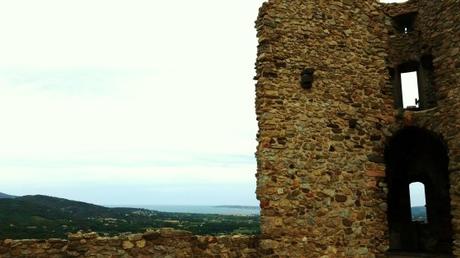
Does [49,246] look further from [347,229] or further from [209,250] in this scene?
[347,229]

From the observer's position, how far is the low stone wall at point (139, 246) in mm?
8328

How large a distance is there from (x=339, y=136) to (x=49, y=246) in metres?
6.63

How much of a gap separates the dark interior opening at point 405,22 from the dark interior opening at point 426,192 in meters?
3.42

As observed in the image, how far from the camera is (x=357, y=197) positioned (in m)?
10.5

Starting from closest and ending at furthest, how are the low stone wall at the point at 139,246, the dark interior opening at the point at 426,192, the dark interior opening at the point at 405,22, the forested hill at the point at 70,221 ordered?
1. the low stone wall at the point at 139,246
2. the dark interior opening at the point at 405,22
3. the dark interior opening at the point at 426,192
4. the forested hill at the point at 70,221

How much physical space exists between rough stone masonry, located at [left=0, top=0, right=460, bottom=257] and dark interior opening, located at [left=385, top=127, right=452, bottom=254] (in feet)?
12.8

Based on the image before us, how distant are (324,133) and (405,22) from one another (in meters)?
5.31

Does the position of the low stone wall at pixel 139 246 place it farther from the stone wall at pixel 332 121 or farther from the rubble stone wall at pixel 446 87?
the rubble stone wall at pixel 446 87

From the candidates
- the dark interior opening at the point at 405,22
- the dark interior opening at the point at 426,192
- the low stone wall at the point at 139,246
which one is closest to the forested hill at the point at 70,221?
the dark interior opening at the point at 426,192

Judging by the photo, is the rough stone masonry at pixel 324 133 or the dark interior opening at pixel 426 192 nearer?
the rough stone masonry at pixel 324 133

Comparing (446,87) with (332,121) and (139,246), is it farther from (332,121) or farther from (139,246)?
(139,246)

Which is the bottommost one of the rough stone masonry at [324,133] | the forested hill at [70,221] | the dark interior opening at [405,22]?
the forested hill at [70,221]

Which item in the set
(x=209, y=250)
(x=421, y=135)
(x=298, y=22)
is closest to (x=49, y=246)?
(x=209, y=250)

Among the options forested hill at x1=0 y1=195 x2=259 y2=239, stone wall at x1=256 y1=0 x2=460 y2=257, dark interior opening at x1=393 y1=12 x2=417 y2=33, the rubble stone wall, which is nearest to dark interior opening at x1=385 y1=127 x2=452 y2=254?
the rubble stone wall
